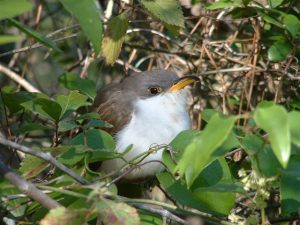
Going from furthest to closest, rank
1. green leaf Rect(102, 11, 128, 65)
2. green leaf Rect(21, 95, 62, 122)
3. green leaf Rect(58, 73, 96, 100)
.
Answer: green leaf Rect(58, 73, 96, 100) → green leaf Rect(102, 11, 128, 65) → green leaf Rect(21, 95, 62, 122)

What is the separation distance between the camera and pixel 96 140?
91.7 inches

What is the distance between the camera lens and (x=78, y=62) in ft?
13.0

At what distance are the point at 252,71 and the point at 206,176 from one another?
1.43 m

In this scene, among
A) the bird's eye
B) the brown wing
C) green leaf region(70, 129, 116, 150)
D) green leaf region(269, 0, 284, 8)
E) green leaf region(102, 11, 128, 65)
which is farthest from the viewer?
the bird's eye

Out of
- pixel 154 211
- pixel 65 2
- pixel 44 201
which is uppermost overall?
pixel 65 2

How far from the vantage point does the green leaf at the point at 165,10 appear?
2641 mm

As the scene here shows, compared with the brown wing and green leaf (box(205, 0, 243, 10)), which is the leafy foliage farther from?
the brown wing

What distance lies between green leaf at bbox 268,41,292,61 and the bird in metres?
0.55

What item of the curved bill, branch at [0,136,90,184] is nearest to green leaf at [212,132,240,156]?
branch at [0,136,90,184]

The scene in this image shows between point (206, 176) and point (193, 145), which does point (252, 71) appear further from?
point (193, 145)

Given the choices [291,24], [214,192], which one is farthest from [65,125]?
A: [291,24]

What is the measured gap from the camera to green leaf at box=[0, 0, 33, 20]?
4.87 feet

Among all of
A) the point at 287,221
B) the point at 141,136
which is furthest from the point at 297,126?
the point at 141,136

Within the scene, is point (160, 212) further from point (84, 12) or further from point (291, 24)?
point (291, 24)
